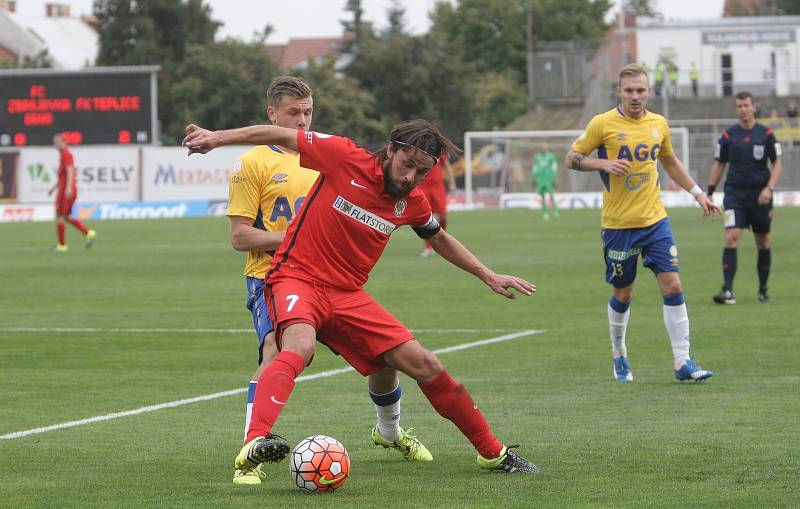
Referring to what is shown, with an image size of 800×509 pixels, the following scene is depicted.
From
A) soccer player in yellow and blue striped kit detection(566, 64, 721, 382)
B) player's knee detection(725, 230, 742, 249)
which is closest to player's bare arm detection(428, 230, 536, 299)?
soccer player in yellow and blue striped kit detection(566, 64, 721, 382)

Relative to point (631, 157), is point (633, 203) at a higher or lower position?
lower

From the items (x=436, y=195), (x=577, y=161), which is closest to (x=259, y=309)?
(x=577, y=161)

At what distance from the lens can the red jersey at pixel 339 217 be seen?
22.8 ft

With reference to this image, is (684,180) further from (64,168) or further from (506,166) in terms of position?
(506,166)

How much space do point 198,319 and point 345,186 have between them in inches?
358

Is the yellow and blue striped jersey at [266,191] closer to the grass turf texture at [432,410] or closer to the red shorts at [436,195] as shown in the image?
the grass turf texture at [432,410]

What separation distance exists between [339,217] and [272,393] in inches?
38.1

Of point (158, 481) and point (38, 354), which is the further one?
point (38, 354)

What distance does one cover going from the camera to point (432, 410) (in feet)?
31.0

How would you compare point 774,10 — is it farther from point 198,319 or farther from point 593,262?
point 198,319

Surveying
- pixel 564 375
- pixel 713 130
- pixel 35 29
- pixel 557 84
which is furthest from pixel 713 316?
pixel 35 29

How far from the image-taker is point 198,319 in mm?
15789

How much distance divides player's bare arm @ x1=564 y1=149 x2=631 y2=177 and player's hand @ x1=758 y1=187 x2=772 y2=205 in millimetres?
5988

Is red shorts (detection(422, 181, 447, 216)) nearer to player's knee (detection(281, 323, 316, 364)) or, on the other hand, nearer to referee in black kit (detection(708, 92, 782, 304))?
referee in black kit (detection(708, 92, 782, 304))
